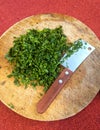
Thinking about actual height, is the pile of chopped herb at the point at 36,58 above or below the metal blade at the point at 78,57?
below

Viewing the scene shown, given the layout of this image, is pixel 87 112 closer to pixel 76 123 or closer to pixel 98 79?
pixel 76 123

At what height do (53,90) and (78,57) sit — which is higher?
(78,57)

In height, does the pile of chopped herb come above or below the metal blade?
below

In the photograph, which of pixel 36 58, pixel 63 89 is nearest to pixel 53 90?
pixel 63 89

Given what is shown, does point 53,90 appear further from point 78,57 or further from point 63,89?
point 78,57

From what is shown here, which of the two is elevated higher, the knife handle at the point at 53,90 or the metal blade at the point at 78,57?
the metal blade at the point at 78,57
